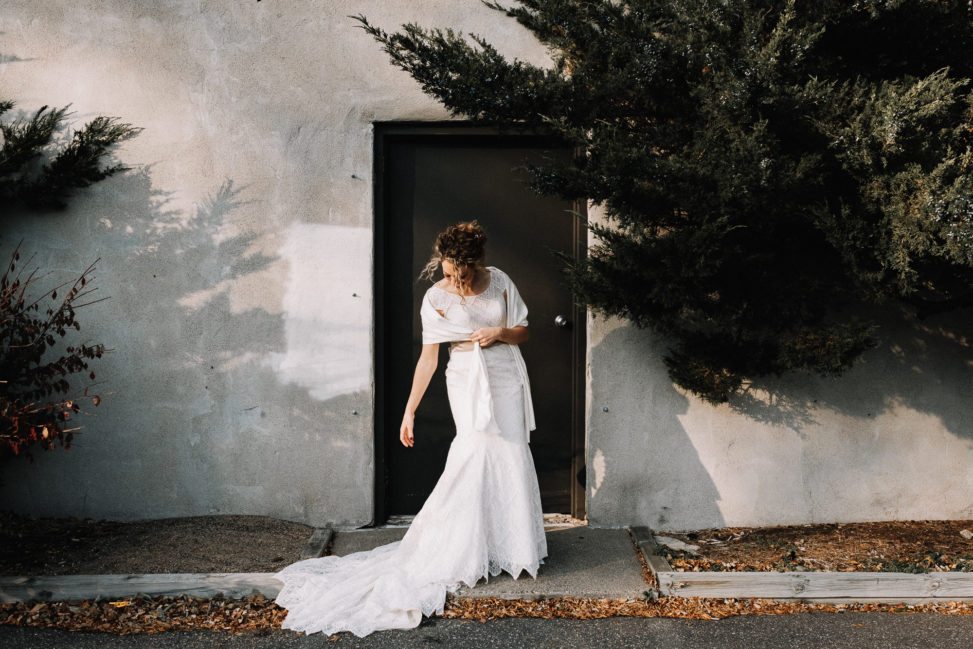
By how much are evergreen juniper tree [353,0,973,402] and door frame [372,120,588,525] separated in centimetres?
57

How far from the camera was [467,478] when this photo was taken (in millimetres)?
4117

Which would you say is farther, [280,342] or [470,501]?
[280,342]

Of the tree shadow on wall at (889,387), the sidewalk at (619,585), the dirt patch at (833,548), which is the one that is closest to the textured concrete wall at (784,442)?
the tree shadow on wall at (889,387)

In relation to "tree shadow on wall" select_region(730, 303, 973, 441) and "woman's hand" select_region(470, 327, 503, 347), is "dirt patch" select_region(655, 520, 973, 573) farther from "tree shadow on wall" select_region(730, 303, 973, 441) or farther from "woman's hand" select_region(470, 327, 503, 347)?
"woman's hand" select_region(470, 327, 503, 347)

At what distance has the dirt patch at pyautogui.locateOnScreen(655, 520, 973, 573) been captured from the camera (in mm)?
4191

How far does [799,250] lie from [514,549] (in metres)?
2.29

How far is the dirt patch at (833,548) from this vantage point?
419cm

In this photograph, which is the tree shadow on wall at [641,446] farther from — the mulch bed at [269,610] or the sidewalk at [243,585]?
the mulch bed at [269,610]

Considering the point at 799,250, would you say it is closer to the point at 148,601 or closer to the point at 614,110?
the point at 614,110

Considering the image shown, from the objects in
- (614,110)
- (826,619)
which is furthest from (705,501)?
(614,110)

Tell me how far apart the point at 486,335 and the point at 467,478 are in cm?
79

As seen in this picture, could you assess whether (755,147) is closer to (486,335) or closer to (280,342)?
(486,335)

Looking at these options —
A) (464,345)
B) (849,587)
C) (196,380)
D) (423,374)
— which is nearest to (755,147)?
(464,345)

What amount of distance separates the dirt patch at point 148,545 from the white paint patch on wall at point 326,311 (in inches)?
37.7
